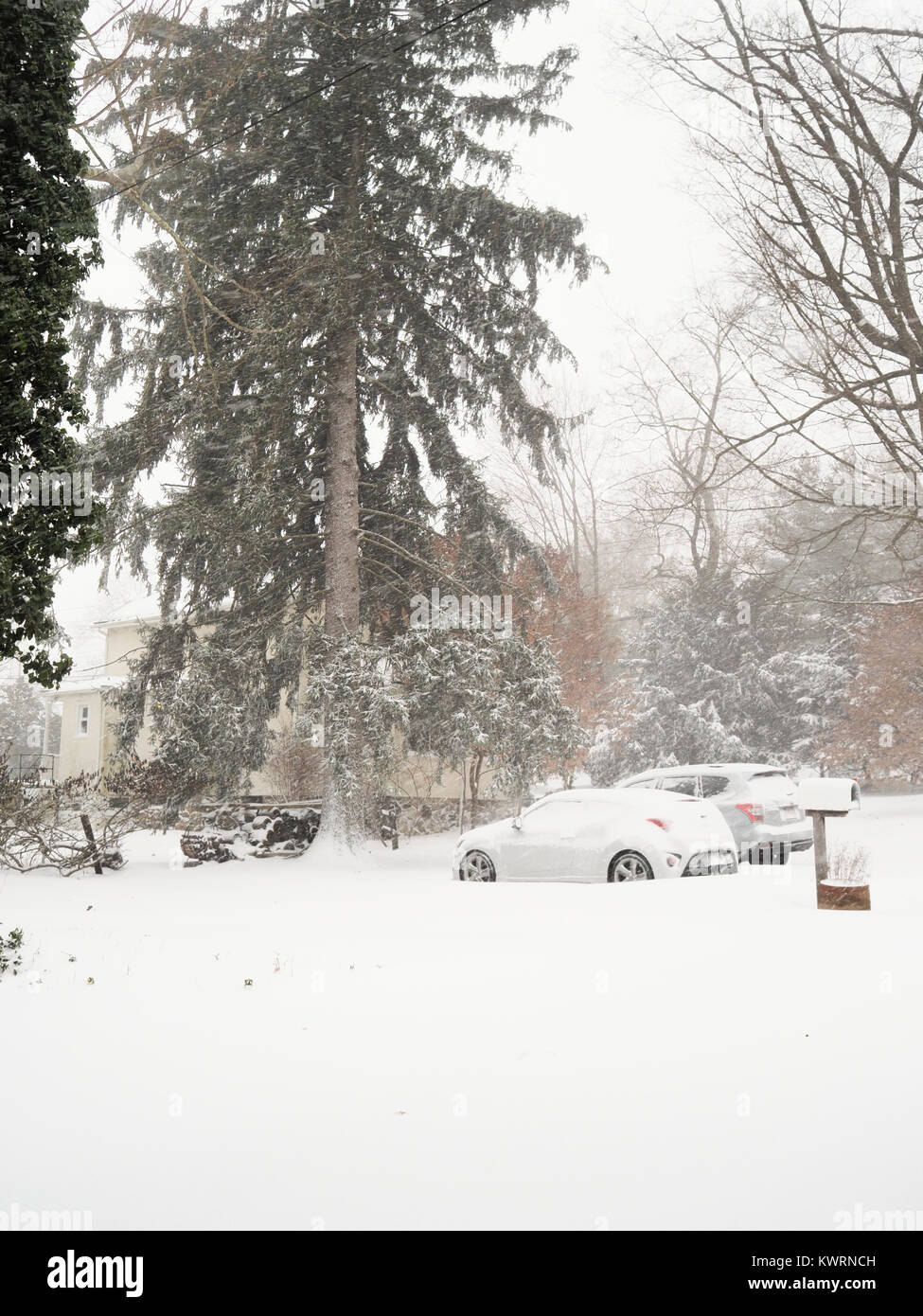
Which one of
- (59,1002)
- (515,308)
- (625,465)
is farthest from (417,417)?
(625,465)

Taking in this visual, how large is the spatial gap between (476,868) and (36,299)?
28.1 feet

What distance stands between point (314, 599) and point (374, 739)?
3772 mm

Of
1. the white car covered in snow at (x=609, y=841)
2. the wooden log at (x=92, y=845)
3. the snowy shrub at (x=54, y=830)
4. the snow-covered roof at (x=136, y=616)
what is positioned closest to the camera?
the white car covered in snow at (x=609, y=841)

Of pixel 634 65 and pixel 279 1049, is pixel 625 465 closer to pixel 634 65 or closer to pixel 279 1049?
pixel 634 65

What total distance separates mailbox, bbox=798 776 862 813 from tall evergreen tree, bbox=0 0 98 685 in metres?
6.55

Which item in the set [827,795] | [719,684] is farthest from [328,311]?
[719,684]

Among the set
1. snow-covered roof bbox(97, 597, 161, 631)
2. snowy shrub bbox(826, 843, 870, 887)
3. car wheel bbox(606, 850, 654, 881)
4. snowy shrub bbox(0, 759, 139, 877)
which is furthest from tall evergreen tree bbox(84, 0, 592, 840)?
snow-covered roof bbox(97, 597, 161, 631)

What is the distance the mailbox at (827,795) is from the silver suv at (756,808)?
5.43 m

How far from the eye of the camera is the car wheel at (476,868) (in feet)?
42.1

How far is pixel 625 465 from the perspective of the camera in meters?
35.8

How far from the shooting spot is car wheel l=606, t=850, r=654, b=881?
11.3m

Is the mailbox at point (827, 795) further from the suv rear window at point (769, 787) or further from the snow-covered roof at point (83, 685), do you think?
the snow-covered roof at point (83, 685)

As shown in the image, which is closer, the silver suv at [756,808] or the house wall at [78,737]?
the silver suv at [756,808]

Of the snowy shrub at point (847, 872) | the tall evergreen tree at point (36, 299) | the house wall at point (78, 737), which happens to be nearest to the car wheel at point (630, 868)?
the snowy shrub at point (847, 872)
